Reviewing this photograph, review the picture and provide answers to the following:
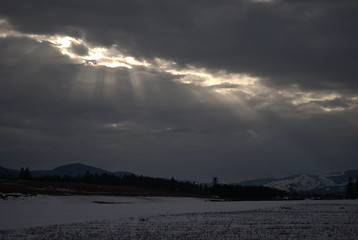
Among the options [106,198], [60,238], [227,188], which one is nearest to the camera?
[60,238]

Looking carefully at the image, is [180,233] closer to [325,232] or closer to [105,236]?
[105,236]

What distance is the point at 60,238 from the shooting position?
2684 centimetres

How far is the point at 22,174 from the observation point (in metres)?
171

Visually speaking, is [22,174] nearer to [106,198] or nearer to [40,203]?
[106,198]

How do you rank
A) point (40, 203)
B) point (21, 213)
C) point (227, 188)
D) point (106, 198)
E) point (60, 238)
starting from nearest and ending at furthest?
point (60, 238)
point (21, 213)
point (40, 203)
point (106, 198)
point (227, 188)

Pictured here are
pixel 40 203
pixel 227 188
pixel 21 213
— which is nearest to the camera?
pixel 21 213

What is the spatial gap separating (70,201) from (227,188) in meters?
121

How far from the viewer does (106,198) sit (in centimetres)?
9244

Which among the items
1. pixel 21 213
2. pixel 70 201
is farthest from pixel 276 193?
pixel 21 213

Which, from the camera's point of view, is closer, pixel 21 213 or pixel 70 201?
pixel 21 213

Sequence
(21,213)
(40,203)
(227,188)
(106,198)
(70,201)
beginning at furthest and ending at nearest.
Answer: (227,188) < (106,198) < (70,201) < (40,203) < (21,213)

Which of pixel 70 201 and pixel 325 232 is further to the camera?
pixel 70 201

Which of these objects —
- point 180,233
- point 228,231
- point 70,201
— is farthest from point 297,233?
point 70,201

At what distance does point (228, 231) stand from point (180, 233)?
14.6ft
